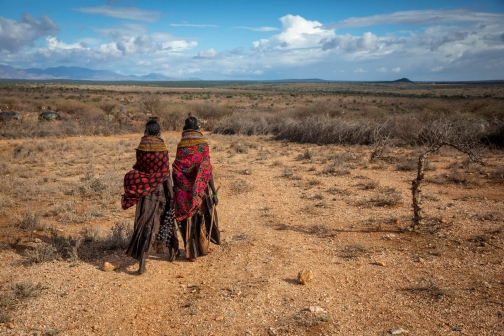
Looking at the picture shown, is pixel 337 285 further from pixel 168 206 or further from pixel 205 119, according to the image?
pixel 205 119

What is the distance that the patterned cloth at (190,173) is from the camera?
164 inches

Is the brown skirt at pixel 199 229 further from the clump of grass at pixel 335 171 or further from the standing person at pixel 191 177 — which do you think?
the clump of grass at pixel 335 171

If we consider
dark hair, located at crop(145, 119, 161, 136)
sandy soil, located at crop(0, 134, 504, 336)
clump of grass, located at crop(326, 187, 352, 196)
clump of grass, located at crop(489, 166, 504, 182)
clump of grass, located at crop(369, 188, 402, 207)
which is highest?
dark hair, located at crop(145, 119, 161, 136)

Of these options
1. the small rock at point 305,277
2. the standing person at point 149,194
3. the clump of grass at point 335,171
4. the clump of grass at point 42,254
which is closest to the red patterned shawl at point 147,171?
the standing person at point 149,194

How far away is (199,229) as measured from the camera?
4.43 metres

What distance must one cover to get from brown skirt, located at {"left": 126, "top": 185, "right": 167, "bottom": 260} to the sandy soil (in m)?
0.34

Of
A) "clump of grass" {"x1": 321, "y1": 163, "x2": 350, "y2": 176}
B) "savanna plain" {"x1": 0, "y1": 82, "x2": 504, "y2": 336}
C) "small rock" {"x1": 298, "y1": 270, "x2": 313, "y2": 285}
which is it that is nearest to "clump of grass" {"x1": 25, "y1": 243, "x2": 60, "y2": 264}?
"savanna plain" {"x1": 0, "y1": 82, "x2": 504, "y2": 336}

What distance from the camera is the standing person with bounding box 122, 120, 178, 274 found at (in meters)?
3.97

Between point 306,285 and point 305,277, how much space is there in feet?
0.26

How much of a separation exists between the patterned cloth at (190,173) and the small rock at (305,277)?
4.41ft

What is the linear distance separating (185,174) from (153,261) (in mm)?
1154

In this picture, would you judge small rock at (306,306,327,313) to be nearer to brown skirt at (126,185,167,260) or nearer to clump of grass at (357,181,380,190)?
brown skirt at (126,185,167,260)

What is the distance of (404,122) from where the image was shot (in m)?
15.0

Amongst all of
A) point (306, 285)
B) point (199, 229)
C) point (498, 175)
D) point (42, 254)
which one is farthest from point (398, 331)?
point (498, 175)
